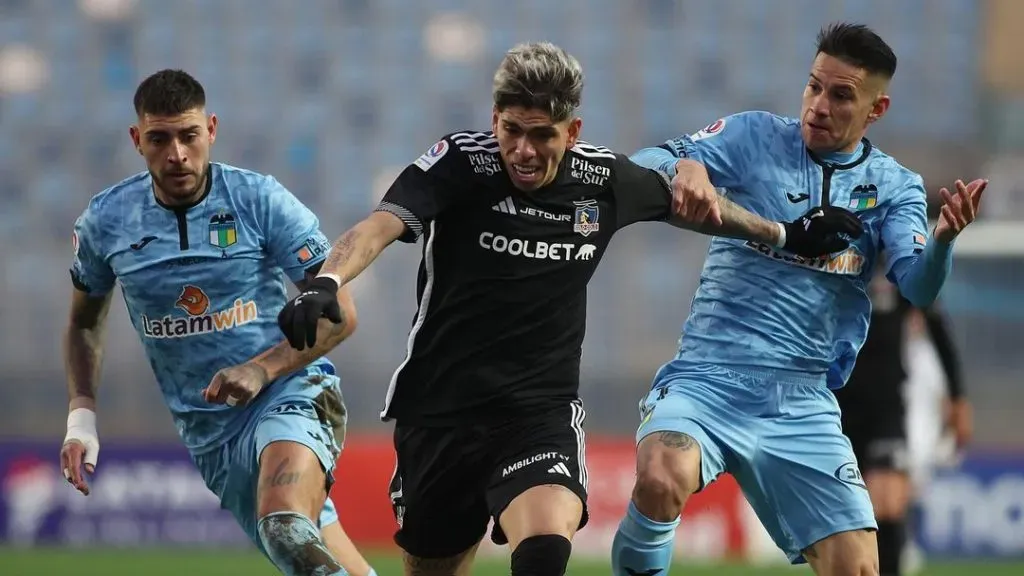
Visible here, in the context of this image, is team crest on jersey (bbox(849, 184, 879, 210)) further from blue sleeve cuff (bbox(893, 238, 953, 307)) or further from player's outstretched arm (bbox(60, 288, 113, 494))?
player's outstretched arm (bbox(60, 288, 113, 494))

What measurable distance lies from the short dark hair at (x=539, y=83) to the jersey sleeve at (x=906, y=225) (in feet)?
5.03

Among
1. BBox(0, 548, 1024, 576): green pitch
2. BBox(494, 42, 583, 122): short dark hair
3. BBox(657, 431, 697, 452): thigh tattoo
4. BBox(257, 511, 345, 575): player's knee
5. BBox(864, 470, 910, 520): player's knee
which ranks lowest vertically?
BBox(0, 548, 1024, 576): green pitch

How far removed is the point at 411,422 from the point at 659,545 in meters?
1.08

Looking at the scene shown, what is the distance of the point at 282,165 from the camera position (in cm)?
2358

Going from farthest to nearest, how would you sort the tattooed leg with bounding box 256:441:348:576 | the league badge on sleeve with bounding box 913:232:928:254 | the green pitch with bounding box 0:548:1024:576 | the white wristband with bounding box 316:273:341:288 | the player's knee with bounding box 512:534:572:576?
the green pitch with bounding box 0:548:1024:576 → the league badge on sleeve with bounding box 913:232:928:254 → the tattooed leg with bounding box 256:441:348:576 → the player's knee with bounding box 512:534:572:576 → the white wristband with bounding box 316:273:341:288

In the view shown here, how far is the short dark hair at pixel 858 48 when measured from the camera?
614 centimetres

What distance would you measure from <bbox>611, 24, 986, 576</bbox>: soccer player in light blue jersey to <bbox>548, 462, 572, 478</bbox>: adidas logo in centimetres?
38

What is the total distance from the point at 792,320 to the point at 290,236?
2.11 meters

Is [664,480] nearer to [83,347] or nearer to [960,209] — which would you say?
[960,209]

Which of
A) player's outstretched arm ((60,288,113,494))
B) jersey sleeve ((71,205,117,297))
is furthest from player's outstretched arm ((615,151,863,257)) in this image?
player's outstretched arm ((60,288,113,494))

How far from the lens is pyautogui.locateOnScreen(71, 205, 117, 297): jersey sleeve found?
634 centimetres

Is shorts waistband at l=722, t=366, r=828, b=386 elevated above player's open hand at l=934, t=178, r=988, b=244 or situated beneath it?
situated beneath

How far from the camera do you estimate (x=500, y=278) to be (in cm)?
565

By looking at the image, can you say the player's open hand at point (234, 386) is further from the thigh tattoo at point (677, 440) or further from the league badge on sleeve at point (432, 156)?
the thigh tattoo at point (677, 440)
